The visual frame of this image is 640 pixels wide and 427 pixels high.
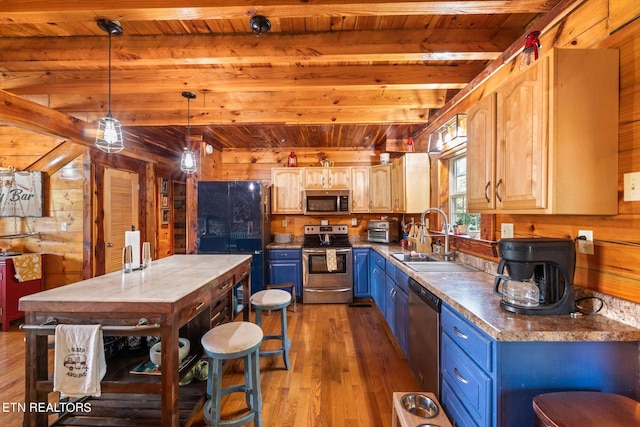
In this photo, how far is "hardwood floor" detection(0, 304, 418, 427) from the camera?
1.85m

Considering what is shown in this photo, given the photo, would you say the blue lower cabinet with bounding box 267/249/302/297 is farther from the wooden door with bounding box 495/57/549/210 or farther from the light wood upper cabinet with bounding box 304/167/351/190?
the wooden door with bounding box 495/57/549/210

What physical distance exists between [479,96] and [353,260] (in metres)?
2.54

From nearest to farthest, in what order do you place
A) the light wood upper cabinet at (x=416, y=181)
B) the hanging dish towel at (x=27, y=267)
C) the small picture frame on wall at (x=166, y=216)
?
the hanging dish towel at (x=27, y=267) < the light wood upper cabinet at (x=416, y=181) < the small picture frame on wall at (x=166, y=216)

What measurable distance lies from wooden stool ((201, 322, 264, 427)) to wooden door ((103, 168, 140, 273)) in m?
3.34

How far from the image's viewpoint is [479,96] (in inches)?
91.6

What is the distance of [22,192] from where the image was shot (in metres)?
3.61

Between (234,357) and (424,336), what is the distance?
128cm

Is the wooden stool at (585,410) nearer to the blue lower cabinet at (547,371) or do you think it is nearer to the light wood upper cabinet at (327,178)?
the blue lower cabinet at (547,371)

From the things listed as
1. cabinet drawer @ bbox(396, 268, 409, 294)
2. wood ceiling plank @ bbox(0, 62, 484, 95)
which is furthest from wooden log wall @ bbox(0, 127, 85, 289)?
cabinet drawer @ bbox(396, 268, 409, 294)

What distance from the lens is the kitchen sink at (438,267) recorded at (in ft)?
7.39

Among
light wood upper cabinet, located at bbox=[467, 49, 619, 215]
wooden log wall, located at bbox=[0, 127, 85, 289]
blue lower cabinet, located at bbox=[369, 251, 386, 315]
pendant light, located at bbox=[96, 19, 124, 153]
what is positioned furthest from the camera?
wooden log wall, located at bbox=[0, 127, 85, 289]

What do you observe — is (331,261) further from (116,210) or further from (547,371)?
(116,210)

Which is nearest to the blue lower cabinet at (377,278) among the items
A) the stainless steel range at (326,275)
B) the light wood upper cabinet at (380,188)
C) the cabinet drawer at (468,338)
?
the stainless steel range at (326,275)

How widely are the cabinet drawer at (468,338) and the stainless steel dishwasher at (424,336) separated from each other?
0.10 metres
